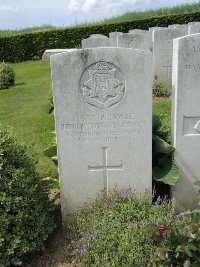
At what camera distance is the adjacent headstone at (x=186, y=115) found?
137 inches

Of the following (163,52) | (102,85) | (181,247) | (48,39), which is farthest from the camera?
(48,39)

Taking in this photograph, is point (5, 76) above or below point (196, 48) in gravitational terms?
below

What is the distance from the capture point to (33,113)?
29.5 ft

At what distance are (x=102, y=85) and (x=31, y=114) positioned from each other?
5748 millimetres

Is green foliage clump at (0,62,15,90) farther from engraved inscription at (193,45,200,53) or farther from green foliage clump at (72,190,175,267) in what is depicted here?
engraved inscription at (193,45,200,53)

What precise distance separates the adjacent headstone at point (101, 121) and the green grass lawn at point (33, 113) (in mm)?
762

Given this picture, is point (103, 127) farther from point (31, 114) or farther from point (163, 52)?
point (163, 52)

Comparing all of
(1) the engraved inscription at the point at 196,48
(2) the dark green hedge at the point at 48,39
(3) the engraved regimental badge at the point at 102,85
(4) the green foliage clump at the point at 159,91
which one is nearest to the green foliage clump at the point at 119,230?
(3) the engraved regimental badge at the point at 102,85

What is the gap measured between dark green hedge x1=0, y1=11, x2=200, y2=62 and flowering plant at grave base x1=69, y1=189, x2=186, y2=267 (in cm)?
1914

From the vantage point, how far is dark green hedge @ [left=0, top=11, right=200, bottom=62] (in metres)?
21.4

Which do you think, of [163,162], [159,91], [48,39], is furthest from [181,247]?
[48,39]

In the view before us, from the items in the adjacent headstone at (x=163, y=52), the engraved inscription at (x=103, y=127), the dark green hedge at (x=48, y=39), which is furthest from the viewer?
the dark green hedge at (x=48, y=39)

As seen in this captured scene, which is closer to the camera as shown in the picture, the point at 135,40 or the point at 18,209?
the point at 18,209

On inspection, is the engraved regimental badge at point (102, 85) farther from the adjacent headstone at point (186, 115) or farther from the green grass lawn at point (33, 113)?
the green grass lawn at point (33, 113)
